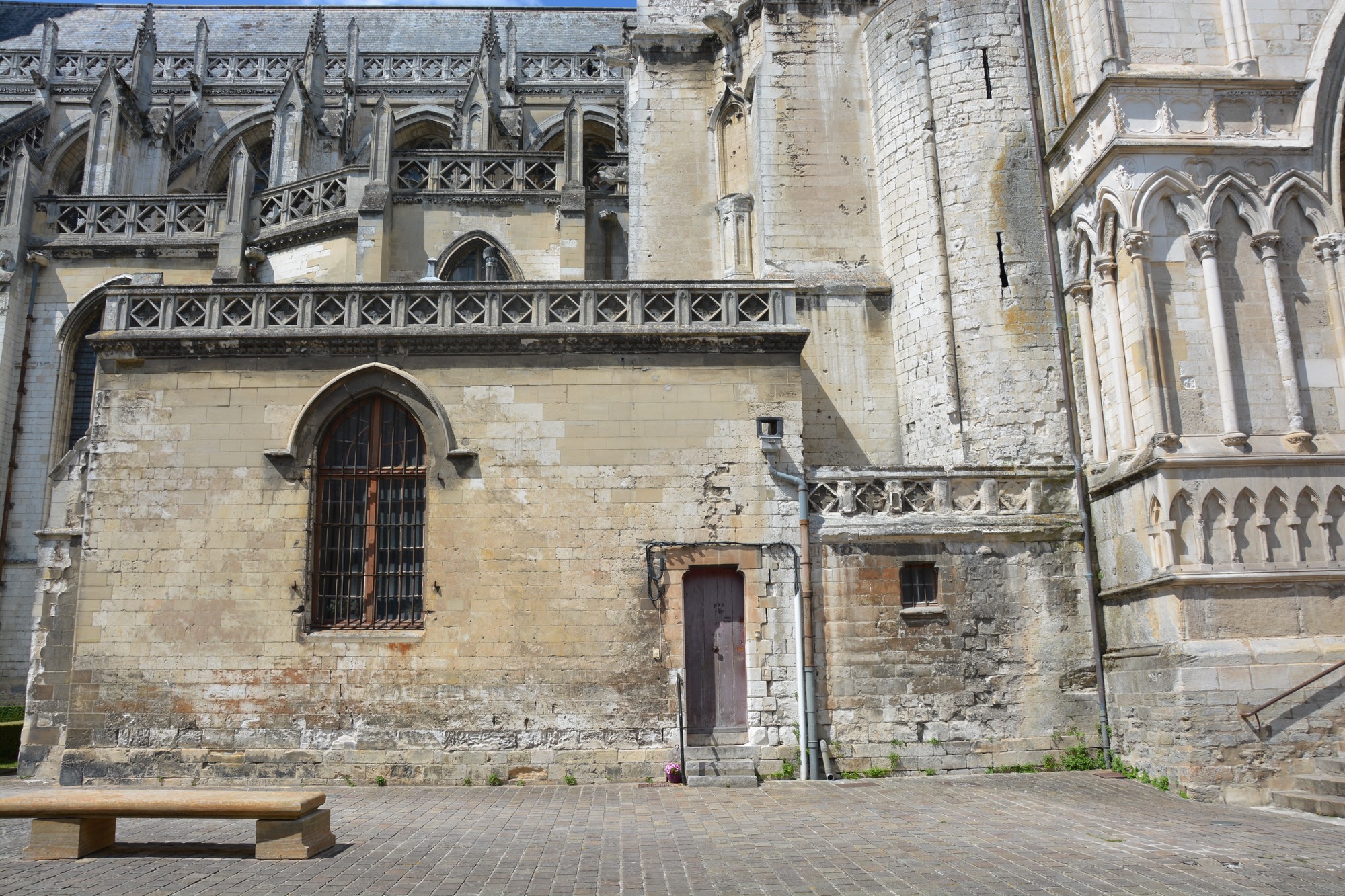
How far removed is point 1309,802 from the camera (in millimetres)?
9406

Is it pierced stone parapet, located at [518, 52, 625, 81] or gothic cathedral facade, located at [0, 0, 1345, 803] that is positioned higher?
pierced stone parapet, located at [518, 52, 625, 81]

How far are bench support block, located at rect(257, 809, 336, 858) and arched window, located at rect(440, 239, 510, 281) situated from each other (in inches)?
477

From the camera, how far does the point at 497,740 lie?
11.5m

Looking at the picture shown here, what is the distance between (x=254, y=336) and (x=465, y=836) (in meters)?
7.02

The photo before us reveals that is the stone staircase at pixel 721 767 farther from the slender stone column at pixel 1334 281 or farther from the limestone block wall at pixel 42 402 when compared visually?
the limestone block wall at pixel 42 402

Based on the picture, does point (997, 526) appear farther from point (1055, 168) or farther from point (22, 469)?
point (22, 469)

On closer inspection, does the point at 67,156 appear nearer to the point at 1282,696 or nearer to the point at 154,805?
the point at 154,805

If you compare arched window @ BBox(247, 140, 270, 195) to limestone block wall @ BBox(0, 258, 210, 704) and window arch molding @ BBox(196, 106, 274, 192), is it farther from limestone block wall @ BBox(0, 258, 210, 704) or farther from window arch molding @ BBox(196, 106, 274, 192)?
limestone block wall @ BBox(0, 258, 210, 704)

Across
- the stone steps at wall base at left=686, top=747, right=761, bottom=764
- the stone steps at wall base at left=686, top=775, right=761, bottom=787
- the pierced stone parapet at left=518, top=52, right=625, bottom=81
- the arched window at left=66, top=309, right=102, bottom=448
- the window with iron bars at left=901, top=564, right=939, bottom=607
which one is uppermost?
the pierced stone parapet at left=518, top=52, right=625, bottom=81

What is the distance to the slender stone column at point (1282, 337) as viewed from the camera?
11.0 metres

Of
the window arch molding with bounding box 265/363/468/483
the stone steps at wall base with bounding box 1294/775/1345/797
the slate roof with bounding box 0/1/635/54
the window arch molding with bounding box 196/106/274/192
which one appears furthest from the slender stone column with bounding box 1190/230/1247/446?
the window arch molding with bounding box 196/106/274/192

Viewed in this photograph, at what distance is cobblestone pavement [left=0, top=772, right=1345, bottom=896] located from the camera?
21.7 ft

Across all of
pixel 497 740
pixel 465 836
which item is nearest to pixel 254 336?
pixel 497 740

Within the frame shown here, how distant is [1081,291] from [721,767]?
7.72 m
